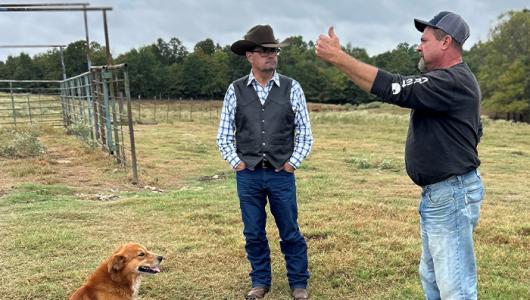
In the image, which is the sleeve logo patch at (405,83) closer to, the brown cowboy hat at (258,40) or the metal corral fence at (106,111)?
the brown cowboy hat at (258,40)

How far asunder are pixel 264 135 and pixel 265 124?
0.08m

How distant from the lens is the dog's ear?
3625 mm

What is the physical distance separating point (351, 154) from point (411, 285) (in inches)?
407

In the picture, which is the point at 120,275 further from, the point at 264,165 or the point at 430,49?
the point at 430,49

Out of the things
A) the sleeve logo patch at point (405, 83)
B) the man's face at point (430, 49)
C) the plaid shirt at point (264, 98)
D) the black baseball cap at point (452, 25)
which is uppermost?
the black baseball cap at point (452, 25)

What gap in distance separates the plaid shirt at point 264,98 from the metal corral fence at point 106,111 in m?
5.37

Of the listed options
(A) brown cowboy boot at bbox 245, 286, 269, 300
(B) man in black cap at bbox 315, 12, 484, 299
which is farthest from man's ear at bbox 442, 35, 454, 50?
(A) brown cowboy boot at bbox 245, 286, 269, 300

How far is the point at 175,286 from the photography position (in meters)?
4.42

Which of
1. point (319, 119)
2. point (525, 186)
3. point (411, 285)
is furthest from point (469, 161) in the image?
point (319, 119)

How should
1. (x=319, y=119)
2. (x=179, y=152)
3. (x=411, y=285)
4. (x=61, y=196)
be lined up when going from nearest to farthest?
(x=411, y=285), (x=61, y=196), (x=179, y=152), (x=319, y=119)

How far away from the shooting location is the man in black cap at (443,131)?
8.39 ft

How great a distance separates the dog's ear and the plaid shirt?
1073 mm

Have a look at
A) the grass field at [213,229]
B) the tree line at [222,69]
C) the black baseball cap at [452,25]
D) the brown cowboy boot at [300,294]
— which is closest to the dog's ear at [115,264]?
the grass field at [213,229]

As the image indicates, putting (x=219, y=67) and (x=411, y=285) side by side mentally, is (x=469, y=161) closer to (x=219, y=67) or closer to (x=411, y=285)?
(x=411, y=285)
